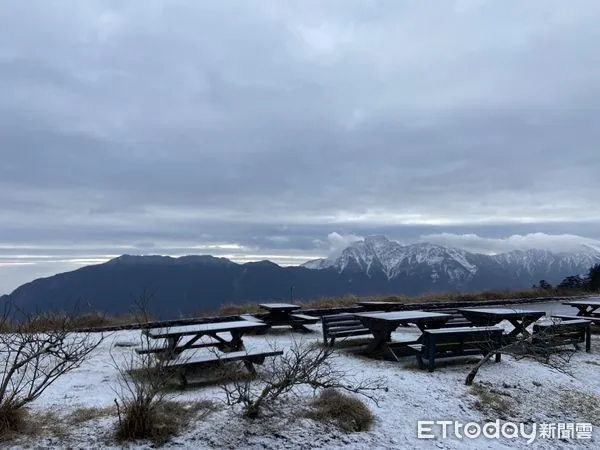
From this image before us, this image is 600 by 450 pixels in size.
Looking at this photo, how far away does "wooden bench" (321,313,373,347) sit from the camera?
9.22 metres

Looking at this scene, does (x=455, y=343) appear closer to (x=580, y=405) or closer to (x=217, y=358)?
(x=580, y=405)

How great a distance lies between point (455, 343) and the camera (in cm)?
838

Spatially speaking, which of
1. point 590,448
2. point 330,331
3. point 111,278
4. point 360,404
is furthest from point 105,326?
point 111,278

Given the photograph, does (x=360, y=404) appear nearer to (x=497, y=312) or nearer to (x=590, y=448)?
(x=590, y=448)

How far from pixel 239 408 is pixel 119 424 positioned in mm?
1318

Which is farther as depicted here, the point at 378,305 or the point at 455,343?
the point at 378,305

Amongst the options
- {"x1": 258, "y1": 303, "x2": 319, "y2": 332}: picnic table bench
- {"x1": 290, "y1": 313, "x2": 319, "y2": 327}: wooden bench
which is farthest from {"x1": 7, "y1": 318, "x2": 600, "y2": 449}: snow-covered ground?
{"x1": 258, "y1": 303, "x2": 319, "y2": 332}: picnic table bench

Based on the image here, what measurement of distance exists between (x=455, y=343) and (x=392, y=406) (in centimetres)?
279

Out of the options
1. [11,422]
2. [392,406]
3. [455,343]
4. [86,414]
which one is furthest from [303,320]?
[11,422]

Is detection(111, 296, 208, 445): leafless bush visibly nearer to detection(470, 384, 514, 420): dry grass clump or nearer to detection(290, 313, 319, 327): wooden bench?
detection(470, 384, 514, 420): dry grass clump

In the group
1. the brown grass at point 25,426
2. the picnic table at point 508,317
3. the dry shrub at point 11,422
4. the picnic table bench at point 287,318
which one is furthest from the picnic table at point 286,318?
the dry shrub at point 11,422

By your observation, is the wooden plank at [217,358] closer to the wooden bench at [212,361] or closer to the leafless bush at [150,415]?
the wooden bench at [212,361]

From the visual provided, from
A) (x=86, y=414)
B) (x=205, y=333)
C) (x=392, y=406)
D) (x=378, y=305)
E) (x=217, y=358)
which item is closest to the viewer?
(x=86, y=414)

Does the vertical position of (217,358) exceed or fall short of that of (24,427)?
it exceeds it
